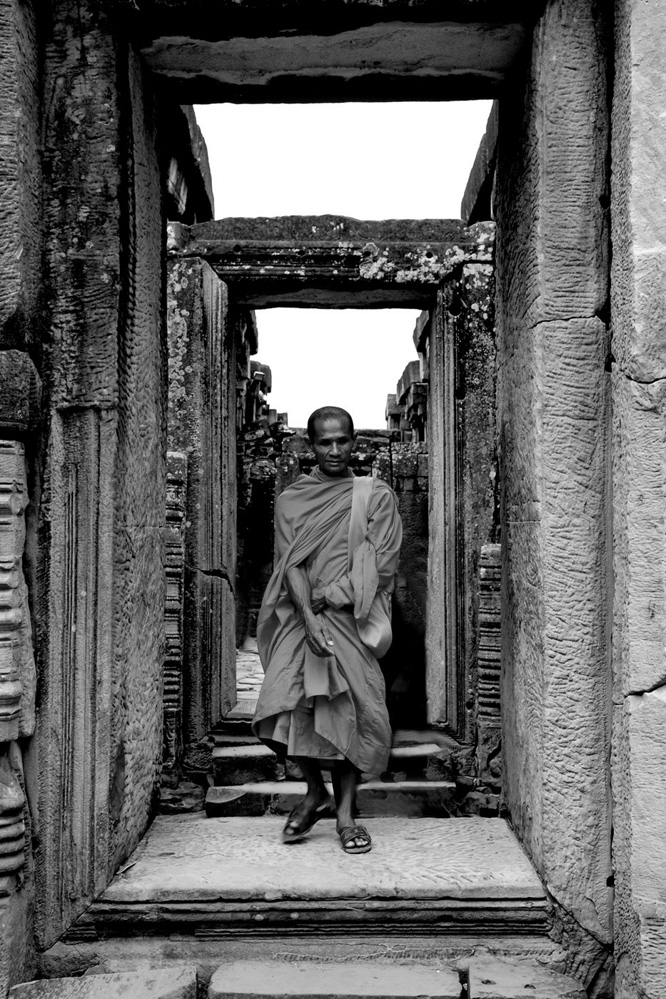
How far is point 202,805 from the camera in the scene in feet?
17.6

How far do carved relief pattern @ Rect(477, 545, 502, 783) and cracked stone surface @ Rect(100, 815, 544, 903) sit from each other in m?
1.82

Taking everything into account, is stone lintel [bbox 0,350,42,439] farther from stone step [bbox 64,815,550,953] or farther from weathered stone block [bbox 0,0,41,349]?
stone step [bbox 64,815,550,953]

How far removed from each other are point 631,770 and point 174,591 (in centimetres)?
349

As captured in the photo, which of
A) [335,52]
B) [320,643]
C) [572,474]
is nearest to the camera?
[572,474]

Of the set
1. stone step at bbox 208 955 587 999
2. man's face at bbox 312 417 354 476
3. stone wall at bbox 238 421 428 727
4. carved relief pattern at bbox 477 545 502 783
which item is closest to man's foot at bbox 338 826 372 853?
stone step at bbox 208 955 587 999

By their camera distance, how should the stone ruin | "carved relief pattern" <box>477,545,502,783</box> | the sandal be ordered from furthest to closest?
"carved relief pattern" <box>477,545,502,783</box>, the sandal, the stone ruin

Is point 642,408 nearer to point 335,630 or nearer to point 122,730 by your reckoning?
point 335,630

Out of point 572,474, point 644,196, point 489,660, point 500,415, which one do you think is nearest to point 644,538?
point 572,474

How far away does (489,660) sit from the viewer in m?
5.54

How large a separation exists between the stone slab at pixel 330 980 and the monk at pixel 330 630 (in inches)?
19.6

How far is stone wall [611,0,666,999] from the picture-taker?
2.61 meters

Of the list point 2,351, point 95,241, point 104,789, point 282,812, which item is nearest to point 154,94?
point 95,241

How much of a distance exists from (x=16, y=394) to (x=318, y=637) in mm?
1410

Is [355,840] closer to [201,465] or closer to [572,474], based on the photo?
[572,474]
